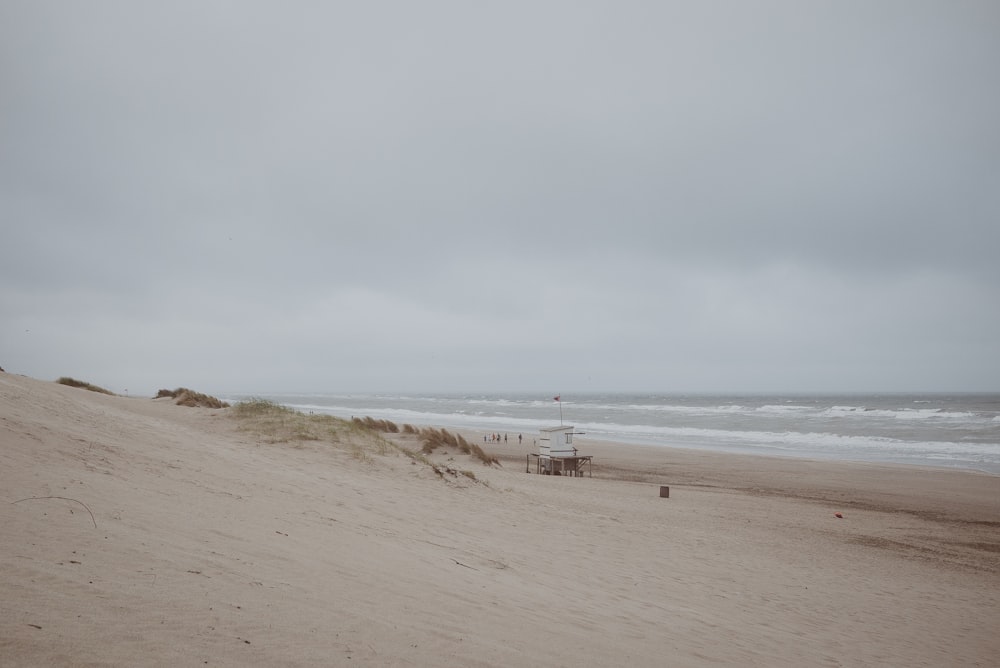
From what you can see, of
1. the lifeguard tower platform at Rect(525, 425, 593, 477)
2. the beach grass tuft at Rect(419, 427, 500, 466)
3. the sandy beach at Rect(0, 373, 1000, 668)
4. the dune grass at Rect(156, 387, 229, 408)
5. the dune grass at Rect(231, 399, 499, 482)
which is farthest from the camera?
the lifeguard tower platform at Rect(525, 425, 593, 477)

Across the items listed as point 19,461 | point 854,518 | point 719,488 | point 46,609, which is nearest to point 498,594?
point 46,609

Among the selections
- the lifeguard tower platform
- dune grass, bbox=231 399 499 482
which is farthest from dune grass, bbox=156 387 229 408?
the lifeguard tower platform

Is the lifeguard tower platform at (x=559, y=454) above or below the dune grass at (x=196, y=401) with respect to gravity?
below

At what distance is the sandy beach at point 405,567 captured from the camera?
373cm

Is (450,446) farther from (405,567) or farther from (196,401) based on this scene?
(405,567)

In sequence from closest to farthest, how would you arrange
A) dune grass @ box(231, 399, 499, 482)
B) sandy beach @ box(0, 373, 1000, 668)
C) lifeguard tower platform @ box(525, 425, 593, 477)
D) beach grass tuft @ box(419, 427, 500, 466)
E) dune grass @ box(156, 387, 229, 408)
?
sandy beach @ box(0, 373, 1000, 668), dune grass @ box(231, 399, 499, 482), beach grass tuft @ box(419, 427, 500, 466), dune grass @ box(156, 387, 229, 408), lifeguard tower platform @ box(525, 425, 593, 477)

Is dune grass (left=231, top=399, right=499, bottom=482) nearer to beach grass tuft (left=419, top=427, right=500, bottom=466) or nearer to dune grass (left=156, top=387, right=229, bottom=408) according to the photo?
beach grass tuft (left=419, top=427, right=500, bottom=466)

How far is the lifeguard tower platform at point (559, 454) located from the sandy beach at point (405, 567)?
8629mm

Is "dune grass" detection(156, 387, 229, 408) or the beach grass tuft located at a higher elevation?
"dune grass" detection(156, 387, 229, 408)

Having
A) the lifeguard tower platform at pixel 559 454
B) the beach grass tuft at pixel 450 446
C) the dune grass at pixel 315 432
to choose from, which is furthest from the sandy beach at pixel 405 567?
the lifeguard tower platform at pixel 559 454

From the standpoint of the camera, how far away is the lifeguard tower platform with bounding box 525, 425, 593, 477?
2531 cm

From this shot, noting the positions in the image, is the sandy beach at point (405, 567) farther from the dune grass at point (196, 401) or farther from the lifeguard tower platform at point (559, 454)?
the dune grass at point (196, 401)

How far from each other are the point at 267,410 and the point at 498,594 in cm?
1514

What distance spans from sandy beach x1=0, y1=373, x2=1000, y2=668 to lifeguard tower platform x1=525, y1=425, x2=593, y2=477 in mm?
8629
